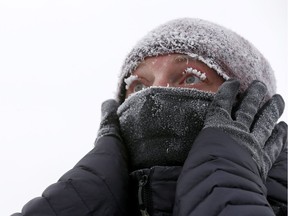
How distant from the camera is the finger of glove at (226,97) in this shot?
4.47ft

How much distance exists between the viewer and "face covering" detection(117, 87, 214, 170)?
1.36 m

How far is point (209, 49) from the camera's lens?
1606 mm

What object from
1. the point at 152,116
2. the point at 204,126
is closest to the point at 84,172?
the point at 152,116

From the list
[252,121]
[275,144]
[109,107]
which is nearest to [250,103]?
[252,121]

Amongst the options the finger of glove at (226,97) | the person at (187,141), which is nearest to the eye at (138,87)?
the person at (187,141)

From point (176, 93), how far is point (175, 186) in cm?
37

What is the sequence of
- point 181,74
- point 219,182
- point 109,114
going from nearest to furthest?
point 219,182 < point 181,74 < point 109,114

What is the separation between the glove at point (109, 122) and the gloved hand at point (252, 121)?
1.46 ft

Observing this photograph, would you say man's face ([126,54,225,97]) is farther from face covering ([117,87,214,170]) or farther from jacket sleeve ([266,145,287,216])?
jacket sleeve ([266,145,287,216])

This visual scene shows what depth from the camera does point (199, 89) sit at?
1529mm

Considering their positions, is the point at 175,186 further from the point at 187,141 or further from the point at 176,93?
the point at 176,93

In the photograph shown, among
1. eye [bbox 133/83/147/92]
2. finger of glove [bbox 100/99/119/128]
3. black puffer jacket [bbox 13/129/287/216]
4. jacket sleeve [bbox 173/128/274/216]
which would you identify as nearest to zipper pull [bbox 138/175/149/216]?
black puffer jacket [bbox 13/129/287/216]

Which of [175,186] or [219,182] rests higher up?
[219,182]

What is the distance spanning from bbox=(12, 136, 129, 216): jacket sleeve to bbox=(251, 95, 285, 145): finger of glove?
1.75ft
